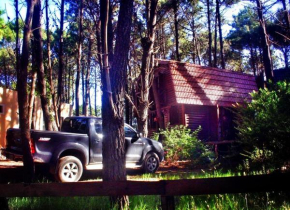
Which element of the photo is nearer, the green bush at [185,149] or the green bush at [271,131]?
the green bush at [271,131]

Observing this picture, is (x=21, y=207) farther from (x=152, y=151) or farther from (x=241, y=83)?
(x=241, y=83)

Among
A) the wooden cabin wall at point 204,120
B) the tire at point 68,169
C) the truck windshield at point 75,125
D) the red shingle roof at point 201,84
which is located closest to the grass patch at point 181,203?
the tire at point 68,169

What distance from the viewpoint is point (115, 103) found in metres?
4.53

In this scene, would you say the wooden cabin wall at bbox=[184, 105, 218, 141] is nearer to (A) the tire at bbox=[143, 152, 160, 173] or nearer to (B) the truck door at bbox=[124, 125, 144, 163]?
(A) the tire at bbox=[143, 152, 160, 173]

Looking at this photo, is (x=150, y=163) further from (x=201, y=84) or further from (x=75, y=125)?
(x=201, y=84)

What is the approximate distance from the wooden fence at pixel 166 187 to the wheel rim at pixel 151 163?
6.63 metres

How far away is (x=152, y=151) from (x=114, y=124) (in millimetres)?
5787

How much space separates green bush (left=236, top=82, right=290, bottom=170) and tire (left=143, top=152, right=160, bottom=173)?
3.56 m

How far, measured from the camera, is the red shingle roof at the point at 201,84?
16.8m

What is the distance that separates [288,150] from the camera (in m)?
5.91

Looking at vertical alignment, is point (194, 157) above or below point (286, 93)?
below

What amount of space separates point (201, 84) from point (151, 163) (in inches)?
379

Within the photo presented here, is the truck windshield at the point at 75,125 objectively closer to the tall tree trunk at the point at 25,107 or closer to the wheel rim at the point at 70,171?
the wheel rim at the point at 70,171

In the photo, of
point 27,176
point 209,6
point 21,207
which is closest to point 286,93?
point 21,207
